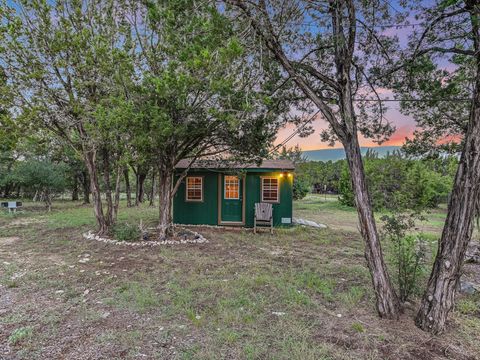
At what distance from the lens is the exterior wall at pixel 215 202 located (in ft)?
31.7

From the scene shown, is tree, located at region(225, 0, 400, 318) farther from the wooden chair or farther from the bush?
the bush

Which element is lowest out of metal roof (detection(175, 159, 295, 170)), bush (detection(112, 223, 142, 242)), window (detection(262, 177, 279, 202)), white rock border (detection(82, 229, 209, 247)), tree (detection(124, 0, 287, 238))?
white rock border (detection(82, 229, 209, 247))

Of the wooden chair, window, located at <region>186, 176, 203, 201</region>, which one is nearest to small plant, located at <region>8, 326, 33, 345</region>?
the wooden chair

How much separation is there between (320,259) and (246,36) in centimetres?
449

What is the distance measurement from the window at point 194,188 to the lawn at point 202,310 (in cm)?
424

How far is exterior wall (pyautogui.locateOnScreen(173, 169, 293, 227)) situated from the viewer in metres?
9.66

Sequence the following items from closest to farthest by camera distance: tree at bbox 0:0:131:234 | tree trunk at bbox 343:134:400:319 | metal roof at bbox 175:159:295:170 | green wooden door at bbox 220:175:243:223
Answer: tree trunk at bbox 343:134:400:319, tree at bbox 0:0:131:234, metal roof at bbox 175:159:295:170, green wooden door at bbox 220:175:243:223

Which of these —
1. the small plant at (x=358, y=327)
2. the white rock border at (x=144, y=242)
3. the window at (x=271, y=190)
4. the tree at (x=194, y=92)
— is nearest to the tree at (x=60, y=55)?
the tree at (x=194, y=92)

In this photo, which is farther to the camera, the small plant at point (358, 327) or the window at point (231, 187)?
the window at point (231, 187)

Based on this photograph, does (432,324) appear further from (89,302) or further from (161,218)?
(161,218)

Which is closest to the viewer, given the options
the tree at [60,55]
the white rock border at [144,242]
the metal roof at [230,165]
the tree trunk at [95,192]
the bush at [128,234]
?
the tree at [60,55]

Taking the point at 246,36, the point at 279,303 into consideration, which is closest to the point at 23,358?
the point at 279,303

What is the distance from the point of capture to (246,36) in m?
3.29

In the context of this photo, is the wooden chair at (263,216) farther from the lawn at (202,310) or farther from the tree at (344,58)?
the tree at (344,58)
